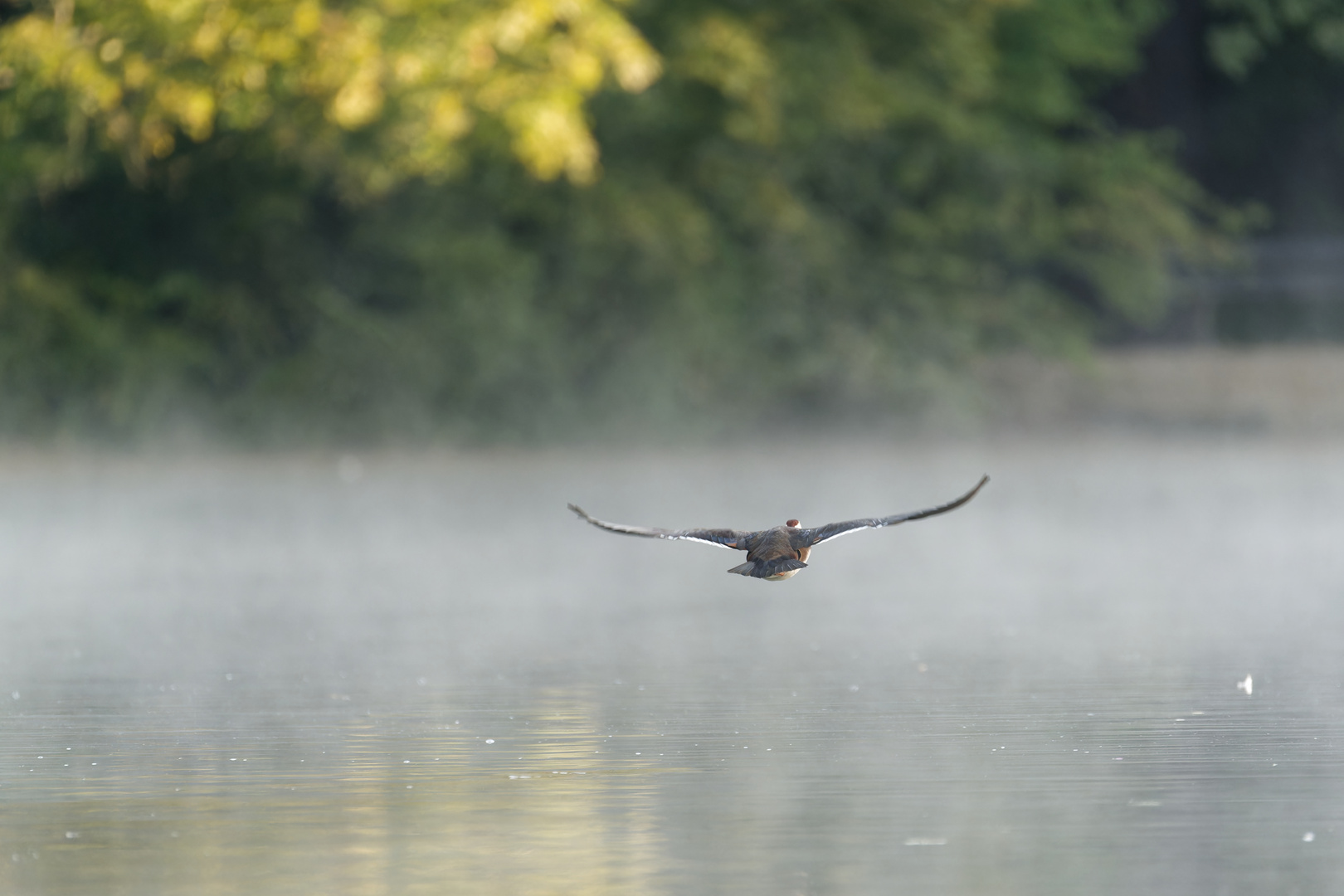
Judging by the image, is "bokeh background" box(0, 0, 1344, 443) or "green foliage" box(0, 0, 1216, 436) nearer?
"bokeh background" box(0, 0, 1344, 443)

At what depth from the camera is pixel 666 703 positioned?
976 cm

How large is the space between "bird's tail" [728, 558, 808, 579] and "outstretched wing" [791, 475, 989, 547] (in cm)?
10

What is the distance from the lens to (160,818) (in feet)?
23.7

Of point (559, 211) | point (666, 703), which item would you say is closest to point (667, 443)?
point (559, 211)

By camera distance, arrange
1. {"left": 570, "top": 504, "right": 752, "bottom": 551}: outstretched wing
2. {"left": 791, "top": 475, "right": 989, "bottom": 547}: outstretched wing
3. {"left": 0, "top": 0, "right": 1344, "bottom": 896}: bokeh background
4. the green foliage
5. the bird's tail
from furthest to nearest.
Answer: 1. the green foliage
2. the bird's tail
3. {"left": 570, "top": 504, "right": 752, "bottom": 551}: outstretched wing
4. {"left": 791, "top": 475, "right": 989, "bottom": 547}: outstretched wing
5. {"left": 0, "top": 0, "right": 1344, "bottom": 896}: bokeh background

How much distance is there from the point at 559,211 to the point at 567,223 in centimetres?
21

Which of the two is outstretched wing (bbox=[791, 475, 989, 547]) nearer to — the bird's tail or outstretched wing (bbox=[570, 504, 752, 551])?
the bird's tail

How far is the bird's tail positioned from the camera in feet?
25.8

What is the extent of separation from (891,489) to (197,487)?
7.19m

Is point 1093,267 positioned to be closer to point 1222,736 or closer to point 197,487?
point 197,487

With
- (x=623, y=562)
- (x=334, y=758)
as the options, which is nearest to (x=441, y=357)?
(x=623, y=562)

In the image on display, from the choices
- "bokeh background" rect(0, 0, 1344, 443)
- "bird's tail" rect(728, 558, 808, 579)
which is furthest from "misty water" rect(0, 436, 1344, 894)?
"bokeh background" rect(0, 0, 1344, 443)

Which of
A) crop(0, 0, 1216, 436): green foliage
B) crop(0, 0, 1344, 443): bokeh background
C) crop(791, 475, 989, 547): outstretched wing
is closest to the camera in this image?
crop(791, 475, 989, 547): outstretched wing

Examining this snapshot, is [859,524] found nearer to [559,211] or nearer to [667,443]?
[667,443]
